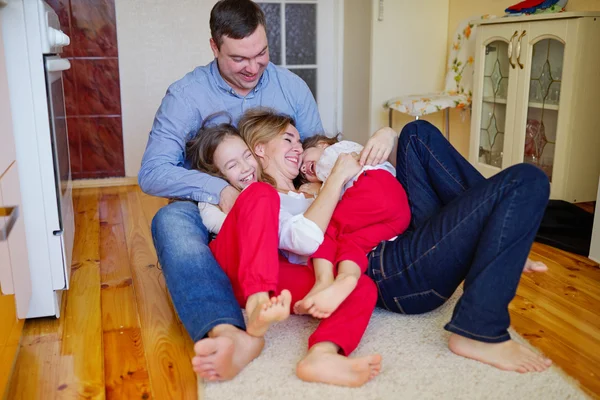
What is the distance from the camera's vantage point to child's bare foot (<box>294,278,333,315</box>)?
4.46 feet

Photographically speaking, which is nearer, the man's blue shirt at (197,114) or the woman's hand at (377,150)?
the woman's hand at (377,150)

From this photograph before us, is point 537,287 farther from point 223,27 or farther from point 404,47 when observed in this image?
point 404,47

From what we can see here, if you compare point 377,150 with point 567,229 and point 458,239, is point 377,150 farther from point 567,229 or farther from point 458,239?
point 567,229

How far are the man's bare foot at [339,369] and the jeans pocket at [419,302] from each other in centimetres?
27

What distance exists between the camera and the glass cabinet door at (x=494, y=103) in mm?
3127

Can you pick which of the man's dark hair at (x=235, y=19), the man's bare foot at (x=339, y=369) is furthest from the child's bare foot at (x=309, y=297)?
the man's dark hair at (x=235, y=19)

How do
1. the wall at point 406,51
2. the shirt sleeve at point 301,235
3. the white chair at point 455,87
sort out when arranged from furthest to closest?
the wall at point 406,51, the white chair at point 455,87, the shirt sleeve at point 301,235

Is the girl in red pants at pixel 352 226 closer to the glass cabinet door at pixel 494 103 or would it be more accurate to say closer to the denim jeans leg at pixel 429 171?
the denim jeans leg at pixel 429 171

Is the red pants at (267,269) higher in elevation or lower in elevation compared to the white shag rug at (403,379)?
higher

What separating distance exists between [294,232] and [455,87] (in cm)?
239

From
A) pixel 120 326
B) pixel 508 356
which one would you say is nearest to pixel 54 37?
pixel 120 326

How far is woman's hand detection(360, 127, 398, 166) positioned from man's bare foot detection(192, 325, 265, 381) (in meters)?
0.56

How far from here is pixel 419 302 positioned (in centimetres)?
156

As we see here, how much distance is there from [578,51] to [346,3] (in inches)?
67.9
